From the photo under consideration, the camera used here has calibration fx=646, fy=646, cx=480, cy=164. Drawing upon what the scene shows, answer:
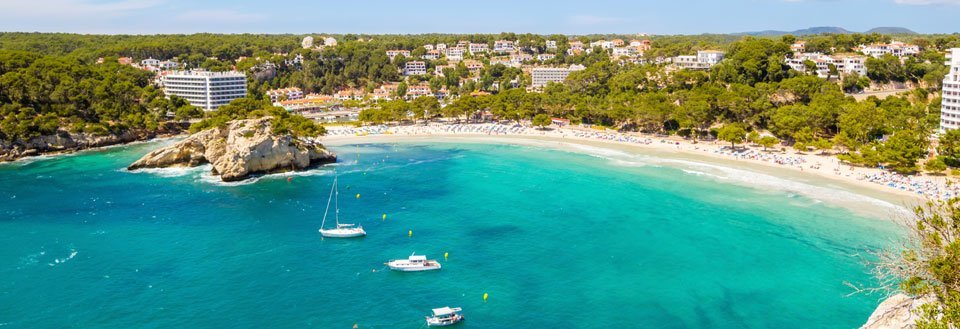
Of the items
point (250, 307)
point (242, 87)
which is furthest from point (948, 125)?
point (242, 87)

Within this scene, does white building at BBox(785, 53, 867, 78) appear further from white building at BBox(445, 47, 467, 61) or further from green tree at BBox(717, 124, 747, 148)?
white building at BBox(445, 47, 467, 61)

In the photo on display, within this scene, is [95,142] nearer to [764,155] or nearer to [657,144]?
[657,144]

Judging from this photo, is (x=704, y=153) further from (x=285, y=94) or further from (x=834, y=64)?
(x=285, y=94)

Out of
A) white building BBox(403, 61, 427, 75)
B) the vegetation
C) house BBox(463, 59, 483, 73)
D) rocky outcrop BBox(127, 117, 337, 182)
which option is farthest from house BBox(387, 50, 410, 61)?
rocky outcrop BBox(127, 117, 337, 182)

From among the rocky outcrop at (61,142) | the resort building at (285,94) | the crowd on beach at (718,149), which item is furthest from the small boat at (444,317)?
the resort building at (285,94)

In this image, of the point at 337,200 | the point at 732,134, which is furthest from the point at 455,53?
the point at 337,200

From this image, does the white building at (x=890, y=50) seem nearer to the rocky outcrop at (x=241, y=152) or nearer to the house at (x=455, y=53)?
the house at (x=455, y=53)
